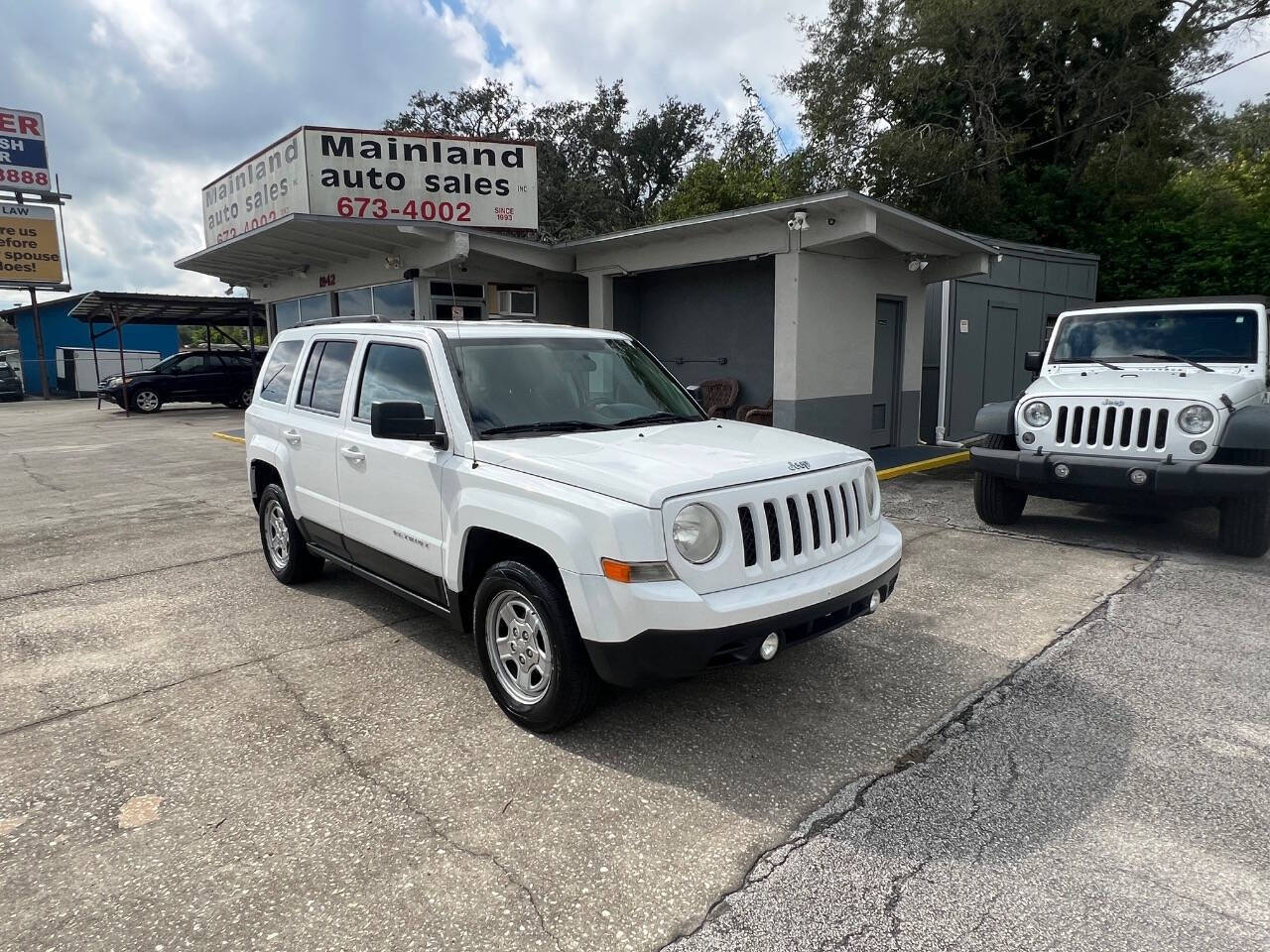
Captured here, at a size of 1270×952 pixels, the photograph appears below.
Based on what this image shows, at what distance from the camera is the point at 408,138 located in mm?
12836

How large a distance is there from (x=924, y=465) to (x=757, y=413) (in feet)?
7.84

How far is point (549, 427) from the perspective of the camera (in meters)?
3.89

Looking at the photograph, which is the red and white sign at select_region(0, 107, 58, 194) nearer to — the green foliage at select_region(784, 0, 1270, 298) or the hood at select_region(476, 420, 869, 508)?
the green foliage at select_region(784, 0, 1270, 298)

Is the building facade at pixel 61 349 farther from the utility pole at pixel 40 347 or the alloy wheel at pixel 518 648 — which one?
the alloy wheel at pixel 518 648

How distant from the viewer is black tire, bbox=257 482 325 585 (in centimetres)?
553

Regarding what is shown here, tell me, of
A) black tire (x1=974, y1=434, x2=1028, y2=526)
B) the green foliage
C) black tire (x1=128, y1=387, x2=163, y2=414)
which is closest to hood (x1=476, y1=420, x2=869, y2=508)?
black tire (x1=974, y1=434, x2=1028, y2=526)

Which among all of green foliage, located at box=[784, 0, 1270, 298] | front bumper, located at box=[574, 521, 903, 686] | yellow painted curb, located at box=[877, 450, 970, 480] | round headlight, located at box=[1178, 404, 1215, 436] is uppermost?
green foliage, located at box=[784, 0, 1270, 298]

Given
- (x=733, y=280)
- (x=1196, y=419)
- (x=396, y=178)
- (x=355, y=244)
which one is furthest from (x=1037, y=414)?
(x=355, y=244)

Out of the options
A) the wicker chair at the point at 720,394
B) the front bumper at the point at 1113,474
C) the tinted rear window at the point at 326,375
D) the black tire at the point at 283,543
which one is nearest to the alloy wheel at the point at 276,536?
the black tire at the point at 283,543

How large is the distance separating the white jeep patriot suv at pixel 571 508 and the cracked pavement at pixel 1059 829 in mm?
736

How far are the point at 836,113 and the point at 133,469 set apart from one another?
62.0ft

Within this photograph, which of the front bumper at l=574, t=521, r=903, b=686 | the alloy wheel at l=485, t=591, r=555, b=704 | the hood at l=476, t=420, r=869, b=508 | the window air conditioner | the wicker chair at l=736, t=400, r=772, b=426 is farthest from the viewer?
the window air conditioner

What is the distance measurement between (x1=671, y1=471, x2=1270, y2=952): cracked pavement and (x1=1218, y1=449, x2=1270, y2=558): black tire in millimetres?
2036

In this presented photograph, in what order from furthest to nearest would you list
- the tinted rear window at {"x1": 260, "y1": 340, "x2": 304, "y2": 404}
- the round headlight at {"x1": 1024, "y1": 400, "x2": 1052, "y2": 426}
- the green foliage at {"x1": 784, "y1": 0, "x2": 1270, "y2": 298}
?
the green foliage at {"x1": 784, "y1": 0, "x2": 1270, "y2": 298} < the round headlight at {"x1": 1024, "y1": 400, "x2": 1052, "y2": 426} < the tinted rear window at {"x1": 260, "y1": 340, "x2": 304, "y2": 404}
